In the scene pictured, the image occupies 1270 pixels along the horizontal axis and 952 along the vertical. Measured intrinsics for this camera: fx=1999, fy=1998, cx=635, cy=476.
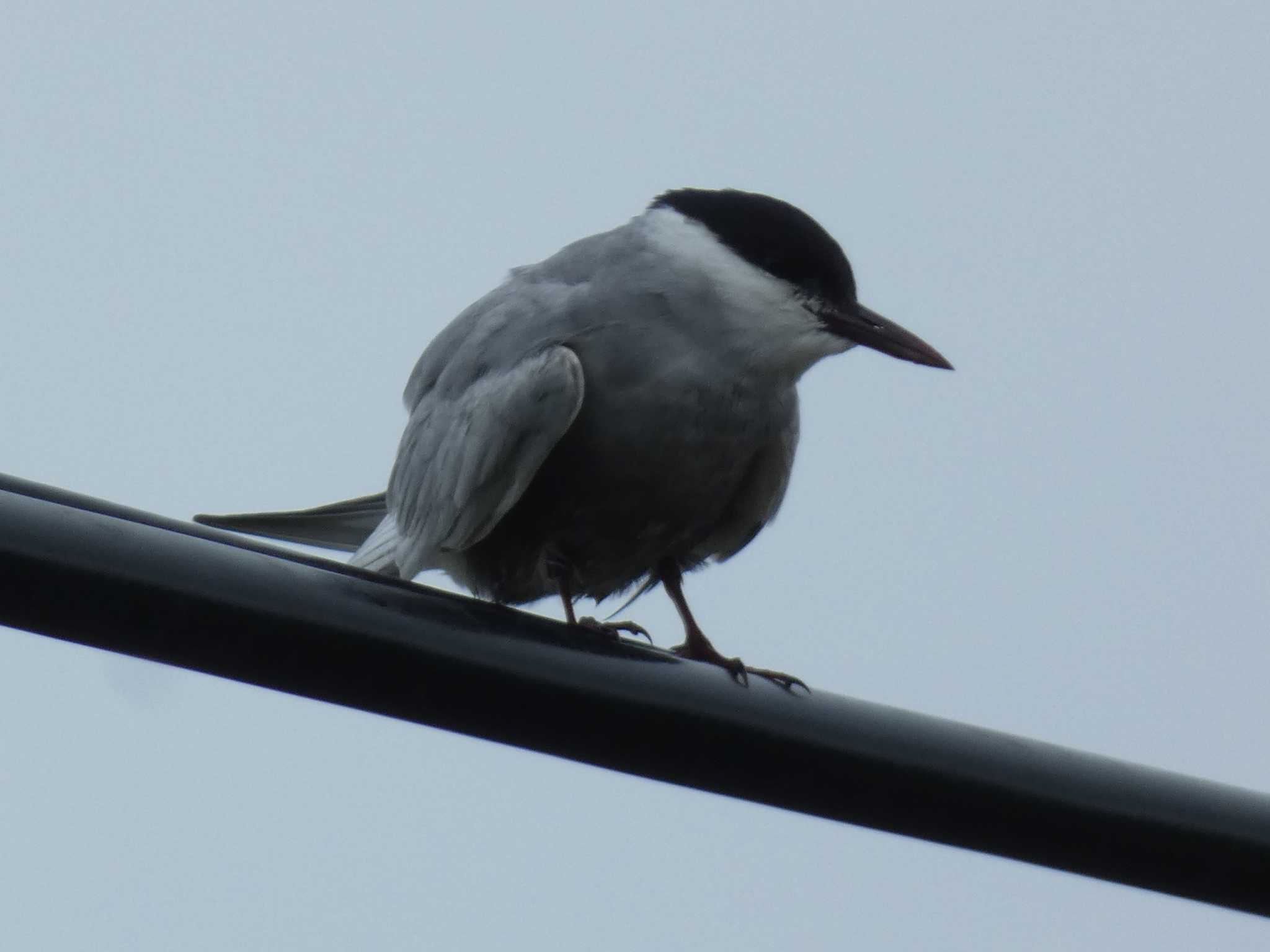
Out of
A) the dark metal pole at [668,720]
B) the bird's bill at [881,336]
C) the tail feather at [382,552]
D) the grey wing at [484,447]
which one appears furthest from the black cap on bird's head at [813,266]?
the dark metal pole at [668,720]

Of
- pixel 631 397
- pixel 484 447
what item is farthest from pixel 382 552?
pixel 631 397

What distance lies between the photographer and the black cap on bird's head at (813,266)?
4.91 m

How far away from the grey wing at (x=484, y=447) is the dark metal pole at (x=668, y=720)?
1445 millimetres

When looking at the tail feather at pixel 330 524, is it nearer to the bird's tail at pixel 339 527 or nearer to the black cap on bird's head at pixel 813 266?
the bird's tail at pixel 339 527

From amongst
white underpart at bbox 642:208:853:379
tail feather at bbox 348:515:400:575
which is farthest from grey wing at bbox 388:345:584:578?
white underpart at bbox 642:208:853:379

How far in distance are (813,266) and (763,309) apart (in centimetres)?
18

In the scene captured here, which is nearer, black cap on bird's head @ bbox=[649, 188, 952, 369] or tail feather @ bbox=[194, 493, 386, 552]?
black cap on bird's head @ bbox=[649, 188, 952, 369]

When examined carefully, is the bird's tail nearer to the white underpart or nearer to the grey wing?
the grey wing

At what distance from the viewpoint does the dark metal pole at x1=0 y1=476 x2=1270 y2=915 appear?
280cm

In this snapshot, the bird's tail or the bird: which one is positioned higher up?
the bird

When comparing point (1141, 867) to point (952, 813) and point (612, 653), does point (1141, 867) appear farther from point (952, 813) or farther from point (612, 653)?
point (612, 653)

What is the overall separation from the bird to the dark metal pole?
4.81 feet

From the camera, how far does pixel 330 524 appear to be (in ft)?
18.7

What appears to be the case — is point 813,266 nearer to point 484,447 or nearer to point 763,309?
point 763,309
